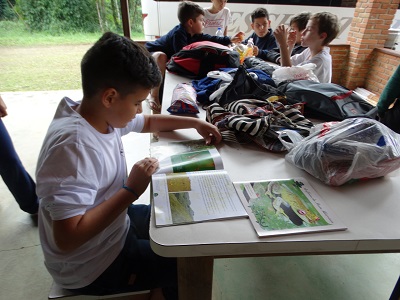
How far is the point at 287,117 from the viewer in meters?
1.13

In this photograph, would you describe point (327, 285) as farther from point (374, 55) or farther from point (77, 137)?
point (374, 55)

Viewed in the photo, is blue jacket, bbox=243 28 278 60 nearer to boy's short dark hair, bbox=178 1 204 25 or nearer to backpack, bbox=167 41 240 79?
boy's short dark hair, bbox=178 1 204 25

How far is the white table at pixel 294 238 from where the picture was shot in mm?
604

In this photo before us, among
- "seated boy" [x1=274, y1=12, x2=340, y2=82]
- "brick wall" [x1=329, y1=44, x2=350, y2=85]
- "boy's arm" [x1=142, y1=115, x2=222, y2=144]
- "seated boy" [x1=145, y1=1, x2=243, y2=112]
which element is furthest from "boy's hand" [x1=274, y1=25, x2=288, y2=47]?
"brick wall" [x1=329, y1=44, x2=350, y2=85]

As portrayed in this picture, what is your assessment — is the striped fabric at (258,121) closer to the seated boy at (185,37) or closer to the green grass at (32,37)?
the seated boy at (185,37)

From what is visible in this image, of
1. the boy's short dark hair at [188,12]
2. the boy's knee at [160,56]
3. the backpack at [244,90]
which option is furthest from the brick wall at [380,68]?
the backpack at [244,90]

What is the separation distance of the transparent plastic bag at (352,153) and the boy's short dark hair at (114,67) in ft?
1.87

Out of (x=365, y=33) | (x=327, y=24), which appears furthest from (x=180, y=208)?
(x=365, y=33)

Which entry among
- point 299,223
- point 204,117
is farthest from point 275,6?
point 299,223

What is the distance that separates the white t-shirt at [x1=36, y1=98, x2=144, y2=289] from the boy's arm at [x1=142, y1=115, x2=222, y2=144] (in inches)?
9.4

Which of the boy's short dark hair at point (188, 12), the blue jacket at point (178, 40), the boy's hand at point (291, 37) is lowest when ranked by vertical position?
the blue jacket at point (178, 40)

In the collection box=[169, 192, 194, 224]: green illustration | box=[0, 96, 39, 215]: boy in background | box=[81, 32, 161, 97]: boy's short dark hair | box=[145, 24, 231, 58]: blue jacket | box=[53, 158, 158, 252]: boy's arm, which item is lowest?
box=[0, 96, 39, 215]: boy in background

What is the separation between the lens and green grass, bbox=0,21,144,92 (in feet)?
15.5

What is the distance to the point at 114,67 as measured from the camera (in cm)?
75
